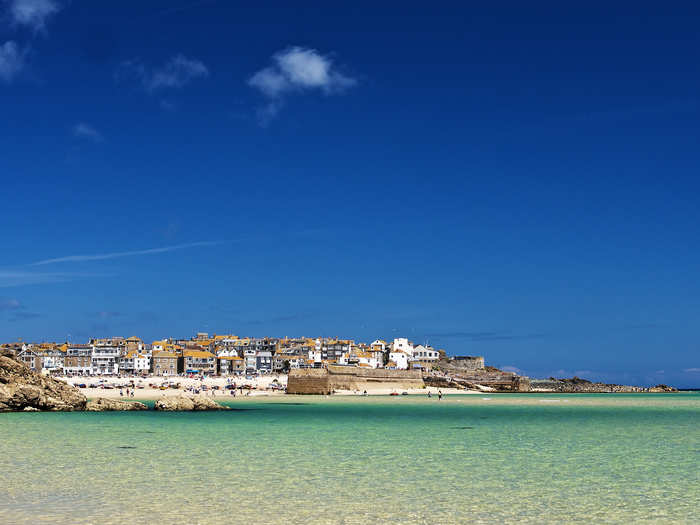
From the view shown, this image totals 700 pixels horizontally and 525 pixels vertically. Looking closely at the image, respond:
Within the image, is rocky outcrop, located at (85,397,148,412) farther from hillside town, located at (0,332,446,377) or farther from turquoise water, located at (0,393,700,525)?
hillside town, located at (0,332,446,377)

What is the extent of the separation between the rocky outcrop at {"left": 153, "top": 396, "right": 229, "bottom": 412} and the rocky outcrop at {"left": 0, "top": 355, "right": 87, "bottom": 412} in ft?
16.6

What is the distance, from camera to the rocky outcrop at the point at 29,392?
40719mm

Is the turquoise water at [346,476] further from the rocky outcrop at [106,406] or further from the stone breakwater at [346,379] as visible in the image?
the stone breakwater at [346,379]

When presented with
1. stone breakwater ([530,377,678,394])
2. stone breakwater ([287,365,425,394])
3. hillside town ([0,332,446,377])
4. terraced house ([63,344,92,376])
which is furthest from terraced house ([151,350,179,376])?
stone breakwater ([530,377,678,394])

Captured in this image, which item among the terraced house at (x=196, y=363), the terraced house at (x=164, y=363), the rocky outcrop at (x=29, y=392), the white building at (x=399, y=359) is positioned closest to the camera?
the rocky outcrop at (x=29, y=392)

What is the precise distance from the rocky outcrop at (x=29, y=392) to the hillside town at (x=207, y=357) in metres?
86.2

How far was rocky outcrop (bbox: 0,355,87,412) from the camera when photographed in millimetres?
40719

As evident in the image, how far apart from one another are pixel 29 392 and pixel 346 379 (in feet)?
170

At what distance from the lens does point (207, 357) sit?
468ft

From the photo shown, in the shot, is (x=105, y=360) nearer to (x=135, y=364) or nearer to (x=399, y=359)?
(x=135, y=364)

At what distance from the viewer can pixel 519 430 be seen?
3189 cm

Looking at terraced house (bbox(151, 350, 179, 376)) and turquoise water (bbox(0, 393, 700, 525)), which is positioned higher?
terraced house (bbox(151, 350, 179, 376))

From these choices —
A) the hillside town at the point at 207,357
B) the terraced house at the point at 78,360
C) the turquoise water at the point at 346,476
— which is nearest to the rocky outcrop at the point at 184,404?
the turquoise water at the point at 346,476

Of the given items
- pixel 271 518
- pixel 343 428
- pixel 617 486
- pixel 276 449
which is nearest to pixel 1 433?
pixel 276 449
